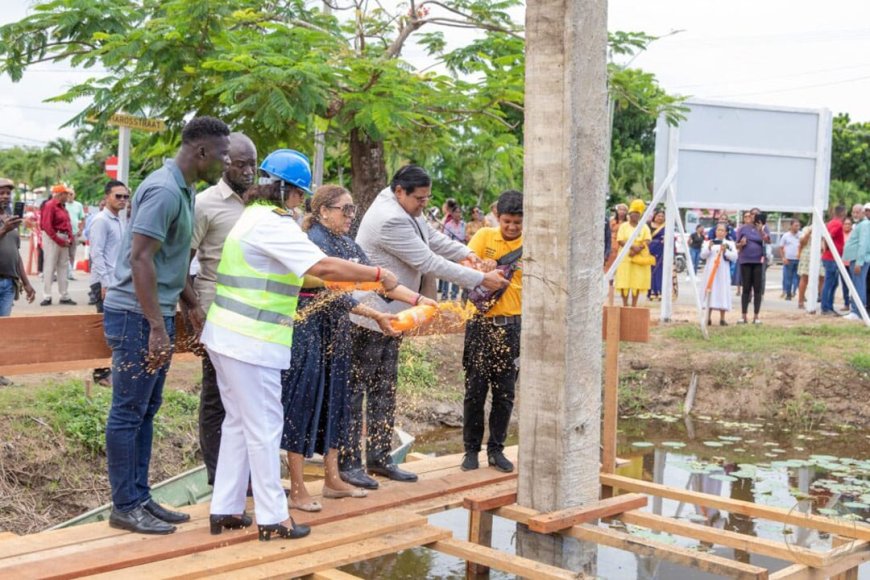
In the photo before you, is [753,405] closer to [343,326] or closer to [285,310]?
[343,326]

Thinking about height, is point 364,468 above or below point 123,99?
below

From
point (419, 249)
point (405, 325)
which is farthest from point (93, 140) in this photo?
point (405, 325)

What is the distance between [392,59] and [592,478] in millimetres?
4721

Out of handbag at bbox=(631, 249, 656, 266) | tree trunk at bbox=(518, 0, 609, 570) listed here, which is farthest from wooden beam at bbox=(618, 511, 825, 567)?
handbag at bbox=(631, 249, 656, 266)

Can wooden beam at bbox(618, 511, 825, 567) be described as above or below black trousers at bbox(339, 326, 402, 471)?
below

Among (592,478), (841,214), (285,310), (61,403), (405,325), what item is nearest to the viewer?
(285,310)

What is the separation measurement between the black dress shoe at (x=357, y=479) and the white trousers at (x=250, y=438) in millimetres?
907

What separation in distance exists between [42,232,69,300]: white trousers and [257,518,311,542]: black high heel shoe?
373 inches

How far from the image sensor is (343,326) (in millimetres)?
4691

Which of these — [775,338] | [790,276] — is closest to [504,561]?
[775,338]

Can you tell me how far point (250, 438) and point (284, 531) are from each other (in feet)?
1.45

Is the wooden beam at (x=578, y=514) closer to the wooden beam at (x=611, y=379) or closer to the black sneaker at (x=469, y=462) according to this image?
the wooden beam at (x=611, y=379)

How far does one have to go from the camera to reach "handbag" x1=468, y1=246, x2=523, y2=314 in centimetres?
548

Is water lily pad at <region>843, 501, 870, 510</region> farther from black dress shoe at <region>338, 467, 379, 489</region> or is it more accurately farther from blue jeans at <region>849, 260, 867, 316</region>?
blue jeans at <region>849, 260, 867, 316</region>
